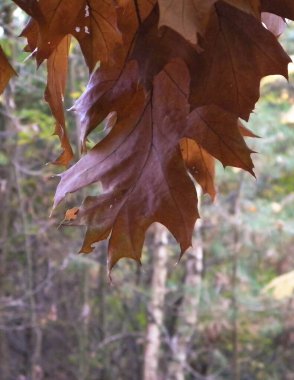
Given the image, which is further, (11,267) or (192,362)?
(192,362)

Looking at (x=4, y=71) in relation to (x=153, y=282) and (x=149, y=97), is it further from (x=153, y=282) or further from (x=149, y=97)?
(x=153, y=282)

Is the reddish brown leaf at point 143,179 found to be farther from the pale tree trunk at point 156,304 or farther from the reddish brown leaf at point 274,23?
the pale tree trunk at point 156,304

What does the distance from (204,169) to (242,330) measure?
18.0 feet

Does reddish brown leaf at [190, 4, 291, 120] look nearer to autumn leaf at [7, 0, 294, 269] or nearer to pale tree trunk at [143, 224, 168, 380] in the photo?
autumn leaf at [7, 0, 294, 269]

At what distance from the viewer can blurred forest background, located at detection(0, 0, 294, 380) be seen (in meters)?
4.70

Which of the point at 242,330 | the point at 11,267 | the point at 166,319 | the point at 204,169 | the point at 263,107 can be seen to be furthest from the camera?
the point at 166,319

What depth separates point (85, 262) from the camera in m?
4.62

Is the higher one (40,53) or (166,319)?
(40,53)

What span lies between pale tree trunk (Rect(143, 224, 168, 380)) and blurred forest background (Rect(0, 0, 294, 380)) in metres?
0.01

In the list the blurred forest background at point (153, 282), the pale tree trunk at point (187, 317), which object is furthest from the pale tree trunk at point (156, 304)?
the pale tree trunk at point (187, 317)

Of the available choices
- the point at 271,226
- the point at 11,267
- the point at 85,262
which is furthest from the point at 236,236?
the point at 11,267

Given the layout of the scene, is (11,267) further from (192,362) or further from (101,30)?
(101,30)

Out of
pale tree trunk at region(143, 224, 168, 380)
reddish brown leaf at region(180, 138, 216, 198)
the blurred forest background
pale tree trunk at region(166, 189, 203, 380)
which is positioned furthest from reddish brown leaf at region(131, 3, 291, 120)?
pale tree trunk at region(166, 189, 203, 380)

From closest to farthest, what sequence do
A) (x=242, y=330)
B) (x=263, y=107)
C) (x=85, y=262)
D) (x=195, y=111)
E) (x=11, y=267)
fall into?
(x=195, y=111), (x=85, y=262), (x=263, y=107), (x=11, y=267), (x=242, y=330)
